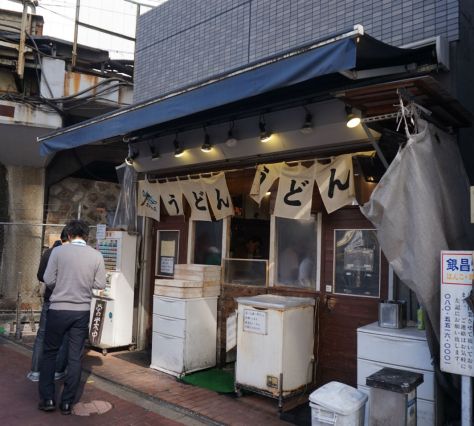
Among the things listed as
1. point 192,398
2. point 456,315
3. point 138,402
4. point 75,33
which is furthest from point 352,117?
point 75,33

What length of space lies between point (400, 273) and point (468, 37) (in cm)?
321

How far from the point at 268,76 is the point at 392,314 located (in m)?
2.82

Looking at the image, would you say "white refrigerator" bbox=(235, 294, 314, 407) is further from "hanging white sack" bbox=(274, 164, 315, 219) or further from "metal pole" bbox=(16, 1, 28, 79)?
"metal pole" bbox=(16, 1, 28, 79)

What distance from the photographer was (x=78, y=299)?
5.24 meters

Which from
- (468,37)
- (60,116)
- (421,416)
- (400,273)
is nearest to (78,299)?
(400,273)

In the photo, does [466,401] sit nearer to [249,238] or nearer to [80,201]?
[249,238]

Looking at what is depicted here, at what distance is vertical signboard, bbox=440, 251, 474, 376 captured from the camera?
149 inches

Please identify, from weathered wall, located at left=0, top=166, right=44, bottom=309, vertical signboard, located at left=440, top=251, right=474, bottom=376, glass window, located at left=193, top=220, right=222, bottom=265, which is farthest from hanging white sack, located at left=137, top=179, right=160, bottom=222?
vertical signboard, located at left=440, top=251, right=474, bottom=376

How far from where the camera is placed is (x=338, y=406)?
3994mm

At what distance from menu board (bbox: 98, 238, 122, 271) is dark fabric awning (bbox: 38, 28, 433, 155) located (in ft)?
8.13

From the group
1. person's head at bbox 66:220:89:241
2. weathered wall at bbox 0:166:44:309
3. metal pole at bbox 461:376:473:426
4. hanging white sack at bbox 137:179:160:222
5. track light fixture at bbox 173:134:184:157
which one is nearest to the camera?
metal pole at bbox 461:376:473:426

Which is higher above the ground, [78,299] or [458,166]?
[458,166]

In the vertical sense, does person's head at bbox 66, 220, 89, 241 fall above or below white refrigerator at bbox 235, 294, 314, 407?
above

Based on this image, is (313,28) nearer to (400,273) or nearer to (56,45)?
(400,273)
